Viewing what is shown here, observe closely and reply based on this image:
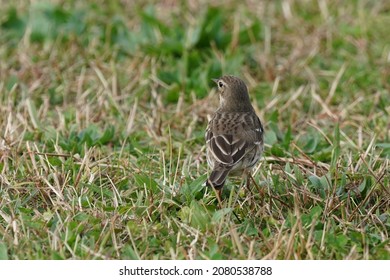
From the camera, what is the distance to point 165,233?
6070 millimetres

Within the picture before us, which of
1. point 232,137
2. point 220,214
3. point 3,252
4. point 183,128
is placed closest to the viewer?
point 3,252

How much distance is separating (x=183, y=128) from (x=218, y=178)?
206cm

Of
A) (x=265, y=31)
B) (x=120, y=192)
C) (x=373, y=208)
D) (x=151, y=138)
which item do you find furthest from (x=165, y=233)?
(x=265, y=31)

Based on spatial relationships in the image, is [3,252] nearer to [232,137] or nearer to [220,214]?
[220,214]

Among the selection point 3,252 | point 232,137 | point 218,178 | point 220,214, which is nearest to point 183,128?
point 232,137

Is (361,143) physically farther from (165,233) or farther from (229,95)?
(165,233)

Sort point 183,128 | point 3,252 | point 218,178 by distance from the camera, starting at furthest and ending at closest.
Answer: point 183,128 < point 218,178 < point 3,252

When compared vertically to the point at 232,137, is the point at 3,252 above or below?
below

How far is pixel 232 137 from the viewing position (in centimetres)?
687

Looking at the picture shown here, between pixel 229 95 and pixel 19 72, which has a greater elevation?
pixel 229 95

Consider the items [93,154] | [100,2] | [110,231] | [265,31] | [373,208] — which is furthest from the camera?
[100,2]

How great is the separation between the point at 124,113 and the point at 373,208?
2976 mm

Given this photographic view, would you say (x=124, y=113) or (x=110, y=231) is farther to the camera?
(x=124, y=113)

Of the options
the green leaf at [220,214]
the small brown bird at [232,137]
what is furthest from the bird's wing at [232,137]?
the green leaf at [220,214]
